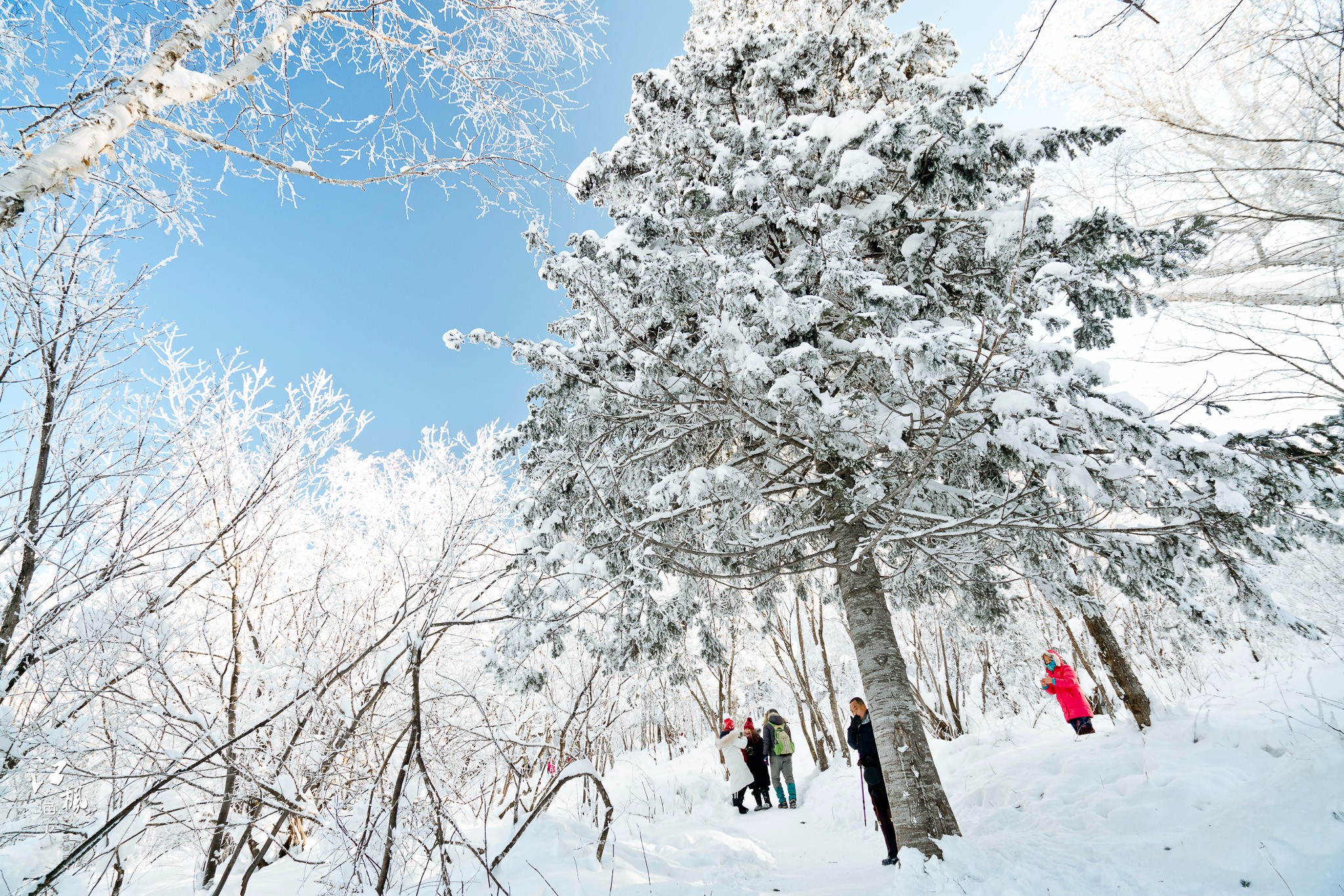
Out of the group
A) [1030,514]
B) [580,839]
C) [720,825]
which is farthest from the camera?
[720,825]

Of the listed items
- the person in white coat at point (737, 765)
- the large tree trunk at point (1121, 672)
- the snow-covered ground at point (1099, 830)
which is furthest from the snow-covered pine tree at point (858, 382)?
the person in white coat at point (737, 765)

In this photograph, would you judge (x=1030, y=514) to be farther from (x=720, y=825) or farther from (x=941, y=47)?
(x=720, y=825)

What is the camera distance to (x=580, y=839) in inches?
225

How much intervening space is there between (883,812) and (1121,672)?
372 cm

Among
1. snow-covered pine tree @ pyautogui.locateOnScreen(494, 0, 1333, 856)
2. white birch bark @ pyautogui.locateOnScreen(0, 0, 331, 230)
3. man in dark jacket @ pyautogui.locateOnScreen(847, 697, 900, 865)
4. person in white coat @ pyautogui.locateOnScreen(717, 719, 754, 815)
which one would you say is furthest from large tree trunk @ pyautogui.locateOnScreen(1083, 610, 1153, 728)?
white birch bark @ pyautogui.locateOnScreen(0, 0, 331, 230)

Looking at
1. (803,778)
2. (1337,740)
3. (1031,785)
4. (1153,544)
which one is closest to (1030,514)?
(1153,544)

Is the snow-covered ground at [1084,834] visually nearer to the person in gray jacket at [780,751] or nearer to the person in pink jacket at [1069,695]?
the person in pink jacket at [1069,695]

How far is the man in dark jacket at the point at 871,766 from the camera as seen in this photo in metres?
5.34

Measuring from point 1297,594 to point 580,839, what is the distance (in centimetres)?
2154

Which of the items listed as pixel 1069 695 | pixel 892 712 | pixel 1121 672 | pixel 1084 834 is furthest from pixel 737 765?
pixel 892 712

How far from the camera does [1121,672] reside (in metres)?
6.65

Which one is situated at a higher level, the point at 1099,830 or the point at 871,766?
the point at 871,766

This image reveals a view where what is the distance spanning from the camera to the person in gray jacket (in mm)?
9672

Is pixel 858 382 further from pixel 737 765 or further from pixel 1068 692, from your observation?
pixel 737 765
